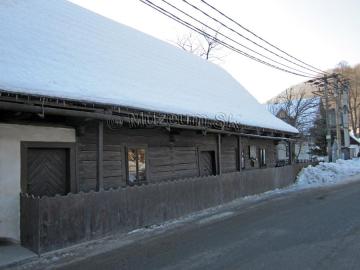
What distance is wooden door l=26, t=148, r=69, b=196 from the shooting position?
9219 millimetres

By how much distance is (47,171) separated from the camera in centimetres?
958

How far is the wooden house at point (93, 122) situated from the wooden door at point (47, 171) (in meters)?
0.02

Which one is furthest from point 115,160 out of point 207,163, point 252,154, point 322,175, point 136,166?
point 322,175

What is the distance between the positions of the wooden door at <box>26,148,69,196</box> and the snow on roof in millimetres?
1703

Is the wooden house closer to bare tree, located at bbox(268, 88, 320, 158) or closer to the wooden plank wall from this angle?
the wooden plank wall

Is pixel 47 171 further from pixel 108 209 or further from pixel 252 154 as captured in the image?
pixel 252 154

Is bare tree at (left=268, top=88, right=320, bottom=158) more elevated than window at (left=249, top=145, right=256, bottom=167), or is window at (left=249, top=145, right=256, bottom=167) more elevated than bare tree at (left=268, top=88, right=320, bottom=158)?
bare tree at (left=268, top=88, right=320, bottom=158)

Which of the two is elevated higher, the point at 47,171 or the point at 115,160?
the point at 115,160

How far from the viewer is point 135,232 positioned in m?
9.58

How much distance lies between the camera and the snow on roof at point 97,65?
8.72 m

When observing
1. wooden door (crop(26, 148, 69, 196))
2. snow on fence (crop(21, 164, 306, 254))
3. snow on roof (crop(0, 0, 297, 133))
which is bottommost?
snow on fence (crop(21, 164, 306, 254))

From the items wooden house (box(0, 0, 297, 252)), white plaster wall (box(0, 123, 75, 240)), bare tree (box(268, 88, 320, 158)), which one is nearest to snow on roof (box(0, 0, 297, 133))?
wooden house (box(0, 0, 297, 252))

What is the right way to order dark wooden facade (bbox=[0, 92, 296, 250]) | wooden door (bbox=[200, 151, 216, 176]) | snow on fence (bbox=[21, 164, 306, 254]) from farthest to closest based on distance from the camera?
1. wooden door (bbox=[200, 151, 216, 176])
2. dark wooden facade (bbox=[0, 92, 296, 250])
3. snow on fence (bbox=[21, 164, 306, 254])

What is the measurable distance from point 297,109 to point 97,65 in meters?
32.5
